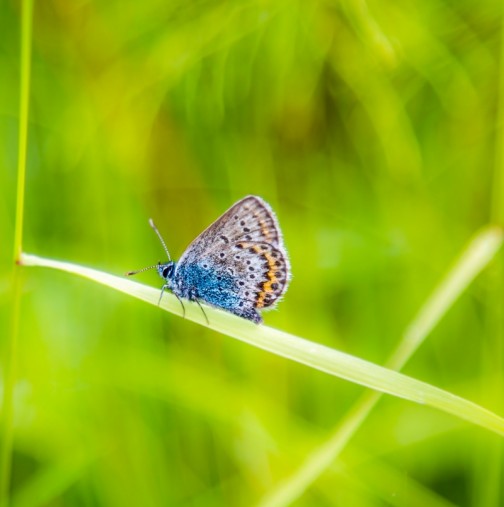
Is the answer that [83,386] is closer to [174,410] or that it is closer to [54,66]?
[174,410]

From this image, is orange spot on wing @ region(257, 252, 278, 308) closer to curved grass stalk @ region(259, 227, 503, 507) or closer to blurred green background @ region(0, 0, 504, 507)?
curved grass stalk @ region(259, 227, 503, 507)

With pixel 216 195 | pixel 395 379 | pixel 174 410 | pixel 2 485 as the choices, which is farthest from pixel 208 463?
pixel 395 379

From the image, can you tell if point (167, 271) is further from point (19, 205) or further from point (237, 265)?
point (19, 205)

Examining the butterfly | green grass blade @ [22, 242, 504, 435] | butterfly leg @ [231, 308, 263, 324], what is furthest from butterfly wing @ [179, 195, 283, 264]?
green grass blade @ [22, 242, 504, 435]

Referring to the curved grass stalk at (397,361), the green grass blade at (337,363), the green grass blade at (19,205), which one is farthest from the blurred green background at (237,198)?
the green grass blade at (337,363)

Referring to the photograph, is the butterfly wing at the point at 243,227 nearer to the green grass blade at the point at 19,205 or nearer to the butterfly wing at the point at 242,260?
the butterfly wing at the point at 242,260

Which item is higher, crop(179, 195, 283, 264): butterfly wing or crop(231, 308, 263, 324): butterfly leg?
crop(179, 195, 283, 264): butterfly wing
